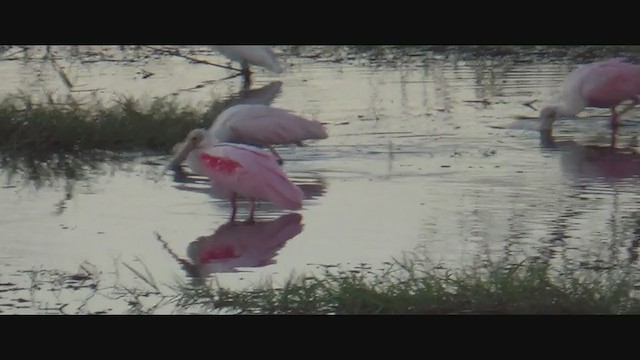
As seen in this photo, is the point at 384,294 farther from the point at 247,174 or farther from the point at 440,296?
the point at 247,174

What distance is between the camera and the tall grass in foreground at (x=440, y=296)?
555cm

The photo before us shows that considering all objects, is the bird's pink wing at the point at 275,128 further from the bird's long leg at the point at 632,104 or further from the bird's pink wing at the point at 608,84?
the bird's long leg at the point at 632,104

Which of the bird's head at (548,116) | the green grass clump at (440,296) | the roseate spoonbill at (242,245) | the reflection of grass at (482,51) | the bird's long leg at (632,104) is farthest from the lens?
the reflection of grass at (482,51)

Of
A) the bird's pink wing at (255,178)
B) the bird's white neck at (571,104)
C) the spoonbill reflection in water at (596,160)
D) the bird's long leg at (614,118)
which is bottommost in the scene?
the bird's long leg at (614,118)

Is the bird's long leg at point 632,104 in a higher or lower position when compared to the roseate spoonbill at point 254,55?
lower

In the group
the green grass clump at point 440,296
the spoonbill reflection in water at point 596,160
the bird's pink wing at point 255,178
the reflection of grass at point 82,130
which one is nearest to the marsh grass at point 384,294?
the green grass clump at point 440,296

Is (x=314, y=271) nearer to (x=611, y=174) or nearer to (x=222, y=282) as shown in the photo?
(x=222, y=282)

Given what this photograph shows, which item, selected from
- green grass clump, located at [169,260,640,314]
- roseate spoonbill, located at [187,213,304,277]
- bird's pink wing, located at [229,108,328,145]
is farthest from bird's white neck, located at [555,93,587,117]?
green grass clump, located at [169,260,640,314]

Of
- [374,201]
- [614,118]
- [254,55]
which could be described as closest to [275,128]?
[374,201]

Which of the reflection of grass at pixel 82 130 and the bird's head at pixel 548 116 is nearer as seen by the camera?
the reflection of grass at pixel 82 130

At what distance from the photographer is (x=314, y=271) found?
623 centimetres

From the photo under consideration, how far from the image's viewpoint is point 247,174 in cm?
707

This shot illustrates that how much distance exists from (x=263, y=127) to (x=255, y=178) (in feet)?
4.43

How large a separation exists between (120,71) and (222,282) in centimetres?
594
